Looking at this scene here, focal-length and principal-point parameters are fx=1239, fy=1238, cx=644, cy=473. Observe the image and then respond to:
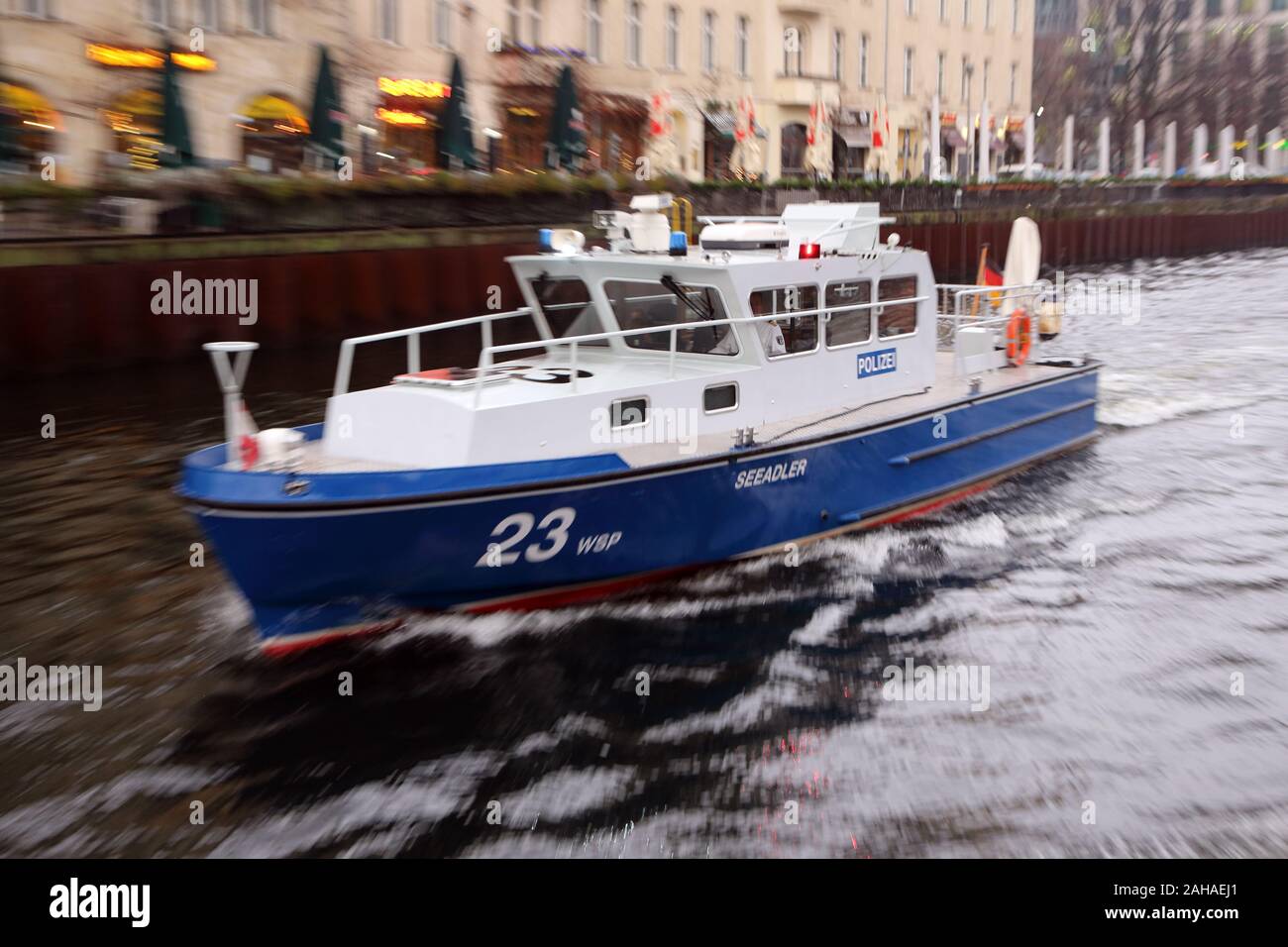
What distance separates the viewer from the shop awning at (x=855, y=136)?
45500 millimetres

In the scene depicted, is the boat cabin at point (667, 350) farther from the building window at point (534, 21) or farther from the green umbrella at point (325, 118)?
the building window at point (534, 21)

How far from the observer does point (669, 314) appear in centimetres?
1068

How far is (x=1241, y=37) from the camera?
81.5m

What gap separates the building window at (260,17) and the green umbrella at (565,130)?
271 inches

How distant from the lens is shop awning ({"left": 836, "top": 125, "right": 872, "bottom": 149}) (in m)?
45.5

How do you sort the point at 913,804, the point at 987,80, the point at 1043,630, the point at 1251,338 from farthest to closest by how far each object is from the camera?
the point at 987,80
the point at 1251,338
the point at 1043,630
the point at 913,804

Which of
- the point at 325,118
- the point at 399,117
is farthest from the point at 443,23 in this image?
the point at 325,118

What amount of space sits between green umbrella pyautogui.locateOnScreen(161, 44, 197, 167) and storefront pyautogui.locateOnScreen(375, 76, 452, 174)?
7.27m

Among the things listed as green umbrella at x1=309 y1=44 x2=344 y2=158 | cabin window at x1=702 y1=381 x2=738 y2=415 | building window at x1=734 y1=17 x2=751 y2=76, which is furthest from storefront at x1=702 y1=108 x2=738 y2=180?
cabin window at x1=702 y1=381 x2=738 y2=415

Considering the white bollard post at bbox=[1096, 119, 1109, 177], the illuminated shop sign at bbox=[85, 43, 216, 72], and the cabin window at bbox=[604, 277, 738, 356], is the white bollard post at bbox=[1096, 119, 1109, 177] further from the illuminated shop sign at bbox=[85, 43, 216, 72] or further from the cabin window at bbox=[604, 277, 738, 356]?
the cabin window at bbox=[604, 277, 738, 356]

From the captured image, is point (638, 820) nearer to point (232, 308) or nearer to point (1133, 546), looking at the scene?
point (1133, 546)

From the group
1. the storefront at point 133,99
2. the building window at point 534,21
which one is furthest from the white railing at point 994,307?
the building window at point 534,21

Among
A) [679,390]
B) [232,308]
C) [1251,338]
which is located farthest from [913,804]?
[1251,338]
